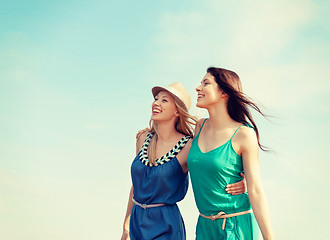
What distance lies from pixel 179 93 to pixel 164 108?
26cm

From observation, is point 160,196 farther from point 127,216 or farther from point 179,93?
point 179,93

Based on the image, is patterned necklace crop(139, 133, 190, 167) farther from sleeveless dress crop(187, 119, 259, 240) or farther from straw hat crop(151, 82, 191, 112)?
sleeveless dress crop(187, 119, 259, 240)

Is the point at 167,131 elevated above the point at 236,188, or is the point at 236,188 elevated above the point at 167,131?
the point at 167,131

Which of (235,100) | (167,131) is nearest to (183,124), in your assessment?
(167,131)

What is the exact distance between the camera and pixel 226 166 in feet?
12.0

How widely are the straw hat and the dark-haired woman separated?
2.27 feet

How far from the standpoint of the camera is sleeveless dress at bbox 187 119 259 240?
361cm

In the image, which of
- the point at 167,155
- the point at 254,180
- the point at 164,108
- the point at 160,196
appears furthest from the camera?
the point at 164,108

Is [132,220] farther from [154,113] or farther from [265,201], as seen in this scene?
[265,201]

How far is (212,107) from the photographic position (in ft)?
13.2

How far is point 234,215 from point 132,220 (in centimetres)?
137

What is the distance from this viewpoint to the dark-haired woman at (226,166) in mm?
3572

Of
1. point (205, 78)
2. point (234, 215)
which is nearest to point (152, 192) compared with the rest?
point (234, 215)

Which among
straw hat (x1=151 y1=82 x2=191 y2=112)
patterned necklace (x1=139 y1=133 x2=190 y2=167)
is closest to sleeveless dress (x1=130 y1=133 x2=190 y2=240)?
patterned necklace (x1=139 y1=133 x2=190 y2=167)
